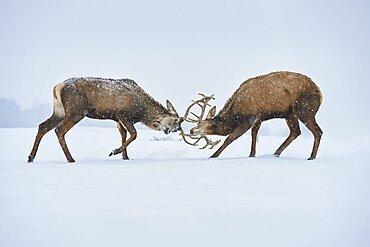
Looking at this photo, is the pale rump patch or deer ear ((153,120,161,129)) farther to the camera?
deer ear ((153,120,161,129))

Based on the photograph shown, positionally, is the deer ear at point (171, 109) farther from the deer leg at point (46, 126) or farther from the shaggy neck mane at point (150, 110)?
the deer leg at point (46, 126)

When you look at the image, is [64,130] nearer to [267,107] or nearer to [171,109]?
[171,109]

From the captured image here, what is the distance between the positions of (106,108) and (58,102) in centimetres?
94

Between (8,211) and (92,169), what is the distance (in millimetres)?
3113

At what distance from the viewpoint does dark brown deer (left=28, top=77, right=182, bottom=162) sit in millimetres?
9234

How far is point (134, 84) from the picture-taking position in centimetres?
1041

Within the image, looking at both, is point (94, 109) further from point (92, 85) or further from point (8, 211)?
point (8, 211)

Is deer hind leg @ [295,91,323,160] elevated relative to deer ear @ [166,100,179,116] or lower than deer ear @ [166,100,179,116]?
elevated

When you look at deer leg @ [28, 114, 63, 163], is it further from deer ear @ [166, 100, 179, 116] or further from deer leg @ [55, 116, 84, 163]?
deer ear @ [166, 100, 179, 116]

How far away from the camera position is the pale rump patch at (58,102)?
9.29 m

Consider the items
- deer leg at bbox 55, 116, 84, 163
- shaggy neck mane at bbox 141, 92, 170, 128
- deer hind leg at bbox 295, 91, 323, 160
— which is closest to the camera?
deer leg at bbox 55, 116, 84, 163

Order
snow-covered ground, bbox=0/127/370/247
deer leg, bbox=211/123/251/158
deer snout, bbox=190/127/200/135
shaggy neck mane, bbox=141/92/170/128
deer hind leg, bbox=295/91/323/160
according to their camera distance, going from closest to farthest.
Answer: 1. snow-covered ground, bbox=0/127/370/247
2. deer hind leg, bbox=295/91/323/160
3. deer leg, bbox=211/123/251/158
4. deer snout, bbox=190/127/200/135
5. shaggy neck mane, bbox=141/92/170/128

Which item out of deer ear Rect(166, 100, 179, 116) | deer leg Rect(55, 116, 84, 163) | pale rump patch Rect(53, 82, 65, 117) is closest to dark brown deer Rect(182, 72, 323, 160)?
deer ear Rect(166, 100, 179, 116)

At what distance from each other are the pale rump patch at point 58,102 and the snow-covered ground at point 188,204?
1.74 meters
